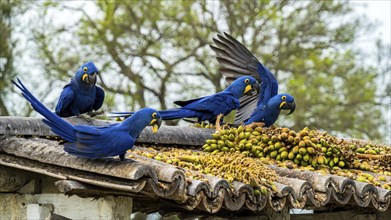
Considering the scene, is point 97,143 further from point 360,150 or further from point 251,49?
point 251,49

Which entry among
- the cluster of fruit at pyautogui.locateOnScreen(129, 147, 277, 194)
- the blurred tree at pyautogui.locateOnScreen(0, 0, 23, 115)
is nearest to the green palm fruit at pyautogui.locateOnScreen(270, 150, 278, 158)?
the cluster of fruit at pyautogui.locateOnScreen(129, 147, 277, 194)

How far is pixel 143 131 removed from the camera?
6.65 meters

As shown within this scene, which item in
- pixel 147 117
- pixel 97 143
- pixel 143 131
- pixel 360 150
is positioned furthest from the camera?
pixel 360 150

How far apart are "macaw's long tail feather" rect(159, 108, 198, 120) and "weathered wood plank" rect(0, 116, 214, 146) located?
0.44 feet

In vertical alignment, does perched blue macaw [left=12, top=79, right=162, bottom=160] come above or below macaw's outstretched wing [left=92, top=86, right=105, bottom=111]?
below

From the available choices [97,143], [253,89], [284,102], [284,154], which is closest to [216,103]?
[253,89]

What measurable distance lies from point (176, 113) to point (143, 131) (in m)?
0.70

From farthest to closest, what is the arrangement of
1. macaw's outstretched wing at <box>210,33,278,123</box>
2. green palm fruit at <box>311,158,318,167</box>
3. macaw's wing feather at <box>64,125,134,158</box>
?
macaw's outstretched wing at <box>210,33,278,123</box>, green palm fruit at <box>311,158,318,167</box>, macaw's wing feather at <box>64,125,134,158</box>

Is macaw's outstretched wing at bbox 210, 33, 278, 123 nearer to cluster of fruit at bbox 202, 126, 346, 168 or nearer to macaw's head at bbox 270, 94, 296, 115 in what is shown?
macaw's head at bbox 270, 94, 296, 115

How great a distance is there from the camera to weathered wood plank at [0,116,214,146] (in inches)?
225

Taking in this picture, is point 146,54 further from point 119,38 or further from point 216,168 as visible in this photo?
point 216,168

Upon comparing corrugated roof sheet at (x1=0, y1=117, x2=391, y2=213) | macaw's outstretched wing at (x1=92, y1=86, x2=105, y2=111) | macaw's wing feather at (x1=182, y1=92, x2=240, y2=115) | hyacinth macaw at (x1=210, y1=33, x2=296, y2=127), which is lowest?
corrugated roof sheet at (x1=0, y1=117, x2=391, y2=213)

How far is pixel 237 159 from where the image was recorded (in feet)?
18.1

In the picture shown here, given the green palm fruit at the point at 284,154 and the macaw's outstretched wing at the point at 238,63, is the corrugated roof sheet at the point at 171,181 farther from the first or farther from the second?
the macaw's outstretched wing at the point at 238,63
